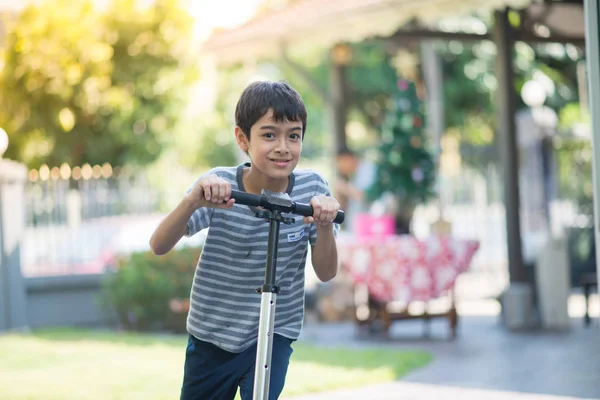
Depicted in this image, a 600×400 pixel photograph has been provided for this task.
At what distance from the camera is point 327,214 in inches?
119

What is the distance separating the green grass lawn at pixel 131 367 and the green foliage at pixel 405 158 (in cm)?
190

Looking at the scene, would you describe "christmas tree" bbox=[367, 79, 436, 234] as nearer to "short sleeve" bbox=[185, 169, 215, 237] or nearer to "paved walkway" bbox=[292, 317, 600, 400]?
"paved walkway" bbox=[292, 317, 600, 400]

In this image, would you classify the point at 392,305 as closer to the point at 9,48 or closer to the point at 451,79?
the point at 451,79

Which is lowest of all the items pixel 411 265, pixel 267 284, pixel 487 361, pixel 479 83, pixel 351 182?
pixel 487 361

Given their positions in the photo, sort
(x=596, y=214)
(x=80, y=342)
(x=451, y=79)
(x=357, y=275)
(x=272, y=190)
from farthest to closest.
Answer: (x=451, y=79)
(x=80, y=342)
(x=357, y=275)
(x=596, y=214)
(x=272, y=190)

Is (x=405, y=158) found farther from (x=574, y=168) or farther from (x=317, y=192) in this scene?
(x=317, y=192)

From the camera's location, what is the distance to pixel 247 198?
116 inches

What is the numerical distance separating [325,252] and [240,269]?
11.1 inches

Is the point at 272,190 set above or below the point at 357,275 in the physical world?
above

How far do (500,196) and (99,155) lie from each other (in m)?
11.2

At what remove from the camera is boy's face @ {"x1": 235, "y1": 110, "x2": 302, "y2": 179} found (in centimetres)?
313

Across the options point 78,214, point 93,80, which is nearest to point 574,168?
point 78,214

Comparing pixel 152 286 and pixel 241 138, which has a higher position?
pixel 241 138

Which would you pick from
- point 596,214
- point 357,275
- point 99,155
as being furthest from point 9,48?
point 596,214
